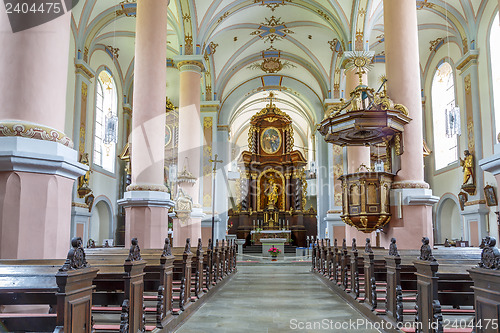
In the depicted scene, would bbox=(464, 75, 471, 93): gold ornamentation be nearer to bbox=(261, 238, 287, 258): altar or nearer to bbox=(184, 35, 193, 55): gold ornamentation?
bbox=(261, 238, 287, 258): altar

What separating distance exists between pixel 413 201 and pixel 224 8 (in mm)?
9539

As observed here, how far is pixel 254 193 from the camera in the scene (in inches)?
1043

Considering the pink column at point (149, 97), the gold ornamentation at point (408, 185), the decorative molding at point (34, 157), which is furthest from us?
the gold ornamentation at point (408, 185)

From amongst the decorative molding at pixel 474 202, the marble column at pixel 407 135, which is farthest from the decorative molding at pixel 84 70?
the decorative molding at pixel 474 202

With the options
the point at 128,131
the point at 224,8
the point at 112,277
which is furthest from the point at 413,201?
the point at 128,131

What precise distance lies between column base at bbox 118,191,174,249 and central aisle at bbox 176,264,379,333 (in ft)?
4.66

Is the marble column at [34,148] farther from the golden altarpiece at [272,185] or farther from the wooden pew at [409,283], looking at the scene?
the golden altarpiece at [272,185]

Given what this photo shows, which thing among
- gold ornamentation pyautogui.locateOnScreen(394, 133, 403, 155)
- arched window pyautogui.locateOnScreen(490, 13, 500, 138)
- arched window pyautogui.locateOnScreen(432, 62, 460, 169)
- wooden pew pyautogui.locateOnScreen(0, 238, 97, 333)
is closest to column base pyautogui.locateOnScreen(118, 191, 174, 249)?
gold ornamentation pyautogui.locateOnScreen(394, 133, 403, 155)

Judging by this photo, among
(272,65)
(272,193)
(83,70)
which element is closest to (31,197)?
(83,70)

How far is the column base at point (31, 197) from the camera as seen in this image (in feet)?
10.9

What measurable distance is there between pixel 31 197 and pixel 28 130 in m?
0.52

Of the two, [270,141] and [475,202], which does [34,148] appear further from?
[270,141]

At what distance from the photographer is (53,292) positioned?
260 centimetres

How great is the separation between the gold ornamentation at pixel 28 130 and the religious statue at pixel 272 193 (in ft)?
73.3
